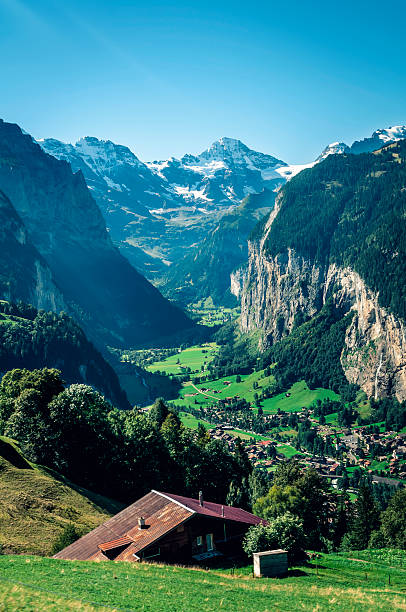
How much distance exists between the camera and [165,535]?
3978 cm

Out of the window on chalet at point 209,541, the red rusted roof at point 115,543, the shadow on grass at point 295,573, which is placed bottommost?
the shadow on grass at point 295,573

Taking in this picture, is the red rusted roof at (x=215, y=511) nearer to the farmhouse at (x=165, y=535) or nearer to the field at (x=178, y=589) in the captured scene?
the farmhouse at (x=165, y=535)

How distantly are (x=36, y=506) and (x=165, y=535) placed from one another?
18.8 m

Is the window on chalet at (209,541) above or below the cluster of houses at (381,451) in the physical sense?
above

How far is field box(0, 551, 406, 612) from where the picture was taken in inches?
985

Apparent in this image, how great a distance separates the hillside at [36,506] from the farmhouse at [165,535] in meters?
4.33

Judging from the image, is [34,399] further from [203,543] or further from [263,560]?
[263,560]

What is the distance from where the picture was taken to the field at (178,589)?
2503 cm

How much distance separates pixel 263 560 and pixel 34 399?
151ft

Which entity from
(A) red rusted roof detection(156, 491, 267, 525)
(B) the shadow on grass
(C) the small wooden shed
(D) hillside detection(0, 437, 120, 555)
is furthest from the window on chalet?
(D) hillside detection(0, 437, 120, 555)

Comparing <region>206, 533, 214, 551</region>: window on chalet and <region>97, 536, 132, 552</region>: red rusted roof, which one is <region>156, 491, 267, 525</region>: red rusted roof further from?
<region>97, 536, 132, 552</region>: red rusted roof

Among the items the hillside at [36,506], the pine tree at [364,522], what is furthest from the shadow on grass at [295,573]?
the pine tree at [364,522]

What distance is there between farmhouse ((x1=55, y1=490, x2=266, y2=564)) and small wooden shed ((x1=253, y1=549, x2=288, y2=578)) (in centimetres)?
622

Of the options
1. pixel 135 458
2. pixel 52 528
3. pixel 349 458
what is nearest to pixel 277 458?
pixel 349 458
